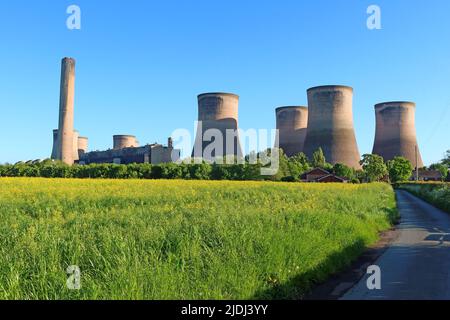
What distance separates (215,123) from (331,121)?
13.6 meters

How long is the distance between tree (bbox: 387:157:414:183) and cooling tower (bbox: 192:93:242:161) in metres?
22.9

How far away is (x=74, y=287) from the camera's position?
3.56m

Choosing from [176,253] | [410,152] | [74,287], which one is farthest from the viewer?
[410,152]

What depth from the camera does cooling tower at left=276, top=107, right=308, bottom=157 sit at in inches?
2525

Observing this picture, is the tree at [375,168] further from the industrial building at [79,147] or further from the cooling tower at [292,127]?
the industrial building at [79,147]

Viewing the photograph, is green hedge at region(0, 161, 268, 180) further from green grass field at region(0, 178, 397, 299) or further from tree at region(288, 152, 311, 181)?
green grass field at region(0, 178, 397, 299)

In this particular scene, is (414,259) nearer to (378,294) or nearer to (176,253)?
(378,294)

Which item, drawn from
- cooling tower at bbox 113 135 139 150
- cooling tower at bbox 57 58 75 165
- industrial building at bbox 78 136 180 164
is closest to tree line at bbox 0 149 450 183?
cooling tower at bbox 57 58 75 165

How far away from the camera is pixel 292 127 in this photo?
2564 inches

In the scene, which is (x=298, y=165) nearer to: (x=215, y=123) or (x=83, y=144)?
(x=215, y=123)

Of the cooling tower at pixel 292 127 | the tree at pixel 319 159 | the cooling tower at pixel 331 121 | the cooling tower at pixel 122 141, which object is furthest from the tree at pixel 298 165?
the cooling tower at pixel 122 141

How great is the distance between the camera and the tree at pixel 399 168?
61.2 meters

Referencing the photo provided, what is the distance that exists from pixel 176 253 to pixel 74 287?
1.35m
